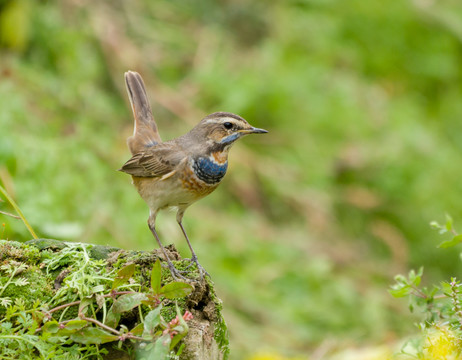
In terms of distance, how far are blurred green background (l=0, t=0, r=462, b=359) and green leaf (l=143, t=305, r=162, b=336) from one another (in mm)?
2495

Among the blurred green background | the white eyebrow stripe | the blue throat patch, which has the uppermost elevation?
the blurred green background

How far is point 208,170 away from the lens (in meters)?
4.95

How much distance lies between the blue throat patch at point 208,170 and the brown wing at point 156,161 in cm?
16

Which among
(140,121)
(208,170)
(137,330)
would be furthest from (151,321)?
(140,121)

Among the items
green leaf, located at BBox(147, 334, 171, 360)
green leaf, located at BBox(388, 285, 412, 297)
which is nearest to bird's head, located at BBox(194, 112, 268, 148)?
green leaf, located at BBox(388, 285, 412, 297)

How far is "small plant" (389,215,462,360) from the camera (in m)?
3.18

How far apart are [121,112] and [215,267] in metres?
3.00

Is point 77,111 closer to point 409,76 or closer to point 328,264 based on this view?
point 328,264

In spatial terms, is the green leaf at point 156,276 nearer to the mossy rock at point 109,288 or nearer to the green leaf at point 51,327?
the mossy rock at point 109,288

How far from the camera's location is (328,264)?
8.72 metres

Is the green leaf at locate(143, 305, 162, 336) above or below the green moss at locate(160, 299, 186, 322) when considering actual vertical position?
below

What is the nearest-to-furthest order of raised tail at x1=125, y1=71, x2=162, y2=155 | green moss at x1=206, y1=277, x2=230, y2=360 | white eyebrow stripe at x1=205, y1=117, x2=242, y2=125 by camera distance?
green moss at x1=206, y1=277, x2=230, y2=360 < white eyebrow stripe at x1=205, y1=117, x2=242, y2=125 < raised tail at x1=125, y1=71, x2=162, y2=155

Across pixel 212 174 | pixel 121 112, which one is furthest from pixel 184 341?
pixel 121 112

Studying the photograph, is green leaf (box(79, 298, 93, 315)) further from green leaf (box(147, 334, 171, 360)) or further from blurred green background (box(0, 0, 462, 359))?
blurred green background (box(0, 0, 462, 359))
